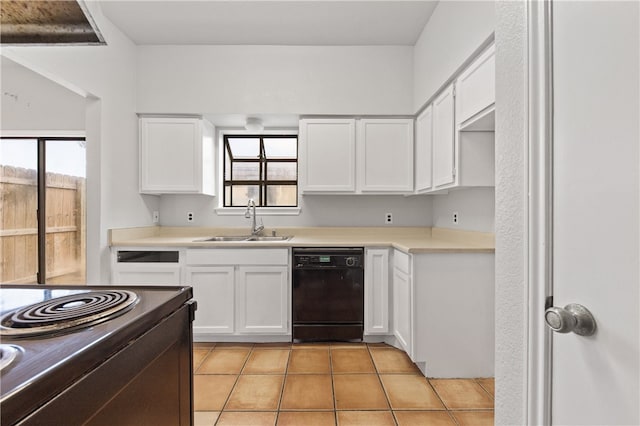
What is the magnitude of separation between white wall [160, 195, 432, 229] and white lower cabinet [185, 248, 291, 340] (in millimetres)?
731

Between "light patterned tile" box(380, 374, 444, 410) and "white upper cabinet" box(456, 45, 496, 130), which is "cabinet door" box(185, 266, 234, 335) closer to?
"light patterned tile" box(380, 374, 444, 410)

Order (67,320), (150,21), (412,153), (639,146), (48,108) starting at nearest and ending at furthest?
(639,146)
(67,320)
(150,21)
(412,153)
(48,108)

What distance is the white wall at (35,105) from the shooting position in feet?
10.6

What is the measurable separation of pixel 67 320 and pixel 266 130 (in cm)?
303

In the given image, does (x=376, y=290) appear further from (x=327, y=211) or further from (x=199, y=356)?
(x=199, y=356)

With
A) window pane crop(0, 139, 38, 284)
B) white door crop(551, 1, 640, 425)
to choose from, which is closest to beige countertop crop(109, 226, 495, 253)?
window pane crop(0, 139, 38, 284)

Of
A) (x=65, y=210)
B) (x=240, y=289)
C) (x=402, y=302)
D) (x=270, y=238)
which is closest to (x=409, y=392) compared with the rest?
(x=402, y=302)

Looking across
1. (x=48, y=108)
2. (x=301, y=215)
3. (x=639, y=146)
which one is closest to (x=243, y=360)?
(x=301, y=215)

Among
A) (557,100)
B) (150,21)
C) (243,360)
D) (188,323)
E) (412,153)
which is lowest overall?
(243,360)

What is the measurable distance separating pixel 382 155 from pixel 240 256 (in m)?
1.60

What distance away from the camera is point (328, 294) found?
262 centimetres

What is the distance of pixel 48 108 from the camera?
327 centimetres

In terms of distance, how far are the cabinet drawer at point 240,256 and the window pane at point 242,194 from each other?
978mm

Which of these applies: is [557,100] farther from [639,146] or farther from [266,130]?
[266,130]
